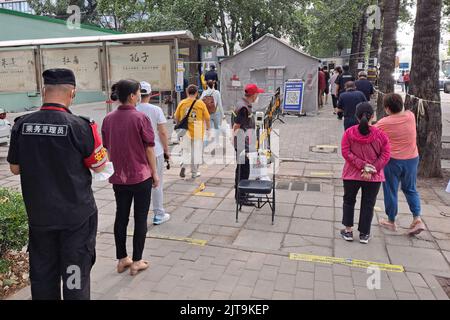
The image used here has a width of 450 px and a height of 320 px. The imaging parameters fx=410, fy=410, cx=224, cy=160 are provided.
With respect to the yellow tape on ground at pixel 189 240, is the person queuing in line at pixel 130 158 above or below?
above

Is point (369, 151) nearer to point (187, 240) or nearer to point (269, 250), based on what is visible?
point (269, 250)

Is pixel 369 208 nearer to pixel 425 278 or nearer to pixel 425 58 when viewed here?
pixel 425 278

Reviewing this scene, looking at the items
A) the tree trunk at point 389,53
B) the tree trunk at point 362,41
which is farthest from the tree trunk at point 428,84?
the tree trunk at point 362,41

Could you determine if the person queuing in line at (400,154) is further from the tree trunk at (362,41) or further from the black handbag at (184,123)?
the tree trunk at (362,41)

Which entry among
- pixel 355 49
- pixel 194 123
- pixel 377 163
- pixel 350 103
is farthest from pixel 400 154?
pixel 355 49

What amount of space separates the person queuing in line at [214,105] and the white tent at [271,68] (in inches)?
202

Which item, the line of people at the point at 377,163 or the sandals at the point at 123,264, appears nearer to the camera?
the sandals at the point at 123,264

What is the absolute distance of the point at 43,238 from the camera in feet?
8.72

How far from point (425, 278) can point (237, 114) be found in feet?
9.76

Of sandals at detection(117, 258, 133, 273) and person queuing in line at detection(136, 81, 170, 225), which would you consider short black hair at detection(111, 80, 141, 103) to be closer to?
person queuing in line at detection(136, 81, 170, 225)

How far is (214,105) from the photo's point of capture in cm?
876

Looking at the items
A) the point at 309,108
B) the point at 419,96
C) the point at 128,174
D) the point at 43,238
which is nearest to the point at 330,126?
the point at 309,108

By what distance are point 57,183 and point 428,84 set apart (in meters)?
6.55

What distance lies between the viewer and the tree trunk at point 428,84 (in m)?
7.04
